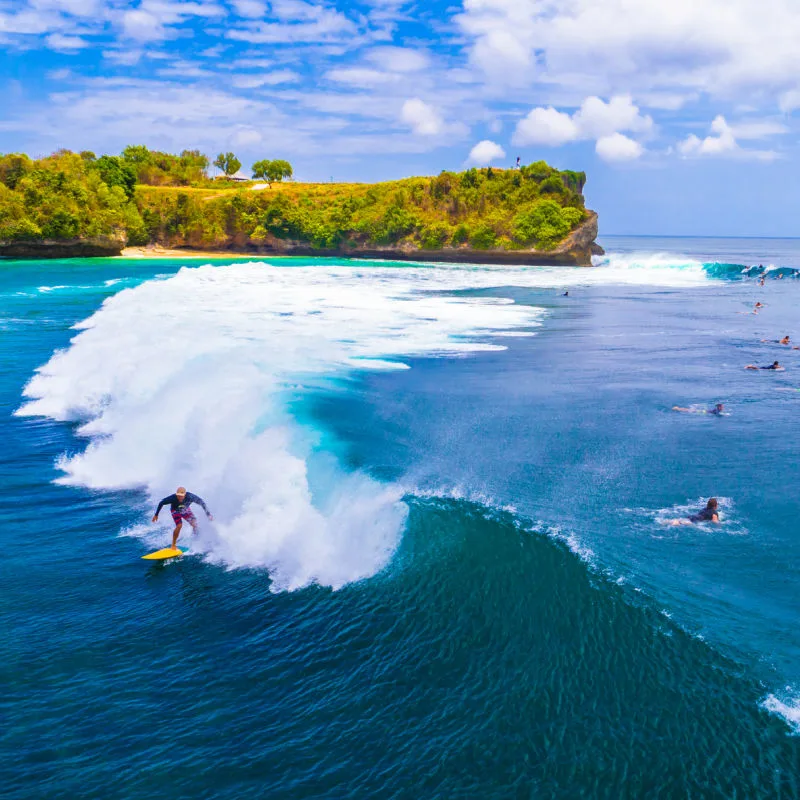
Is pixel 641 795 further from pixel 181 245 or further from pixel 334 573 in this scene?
pixel 181 245

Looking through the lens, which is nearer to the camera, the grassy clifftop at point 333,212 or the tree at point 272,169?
the grassy clifftop at point 333,212

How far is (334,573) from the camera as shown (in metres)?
11.9

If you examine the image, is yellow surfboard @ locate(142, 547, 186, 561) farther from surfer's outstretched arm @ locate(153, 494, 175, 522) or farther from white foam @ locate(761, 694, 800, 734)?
white foam @ locate(761, 694, 800, 734)

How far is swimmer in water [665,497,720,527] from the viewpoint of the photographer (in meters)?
13.6

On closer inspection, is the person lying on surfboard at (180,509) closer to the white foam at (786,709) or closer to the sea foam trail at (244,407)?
the sea foam trail at (244,407)

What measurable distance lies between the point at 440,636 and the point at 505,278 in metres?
73.6

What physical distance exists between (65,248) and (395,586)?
103 metres

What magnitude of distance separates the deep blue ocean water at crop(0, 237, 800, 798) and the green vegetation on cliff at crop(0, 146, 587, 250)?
84.6 metres

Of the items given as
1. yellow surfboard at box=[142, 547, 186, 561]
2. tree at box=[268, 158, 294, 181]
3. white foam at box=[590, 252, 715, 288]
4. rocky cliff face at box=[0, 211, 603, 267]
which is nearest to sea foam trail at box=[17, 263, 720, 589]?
yellow surfboard at box=[142, 547, 186, 561]

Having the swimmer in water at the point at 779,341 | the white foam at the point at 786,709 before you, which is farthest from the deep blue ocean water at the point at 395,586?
the swimmer in water at the point at 779,341

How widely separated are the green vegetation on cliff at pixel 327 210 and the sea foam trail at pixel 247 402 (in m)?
61.0

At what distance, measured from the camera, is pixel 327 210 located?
127m

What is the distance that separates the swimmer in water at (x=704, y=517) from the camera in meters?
13.6

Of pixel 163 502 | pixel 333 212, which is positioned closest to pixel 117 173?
pixel 333 212
